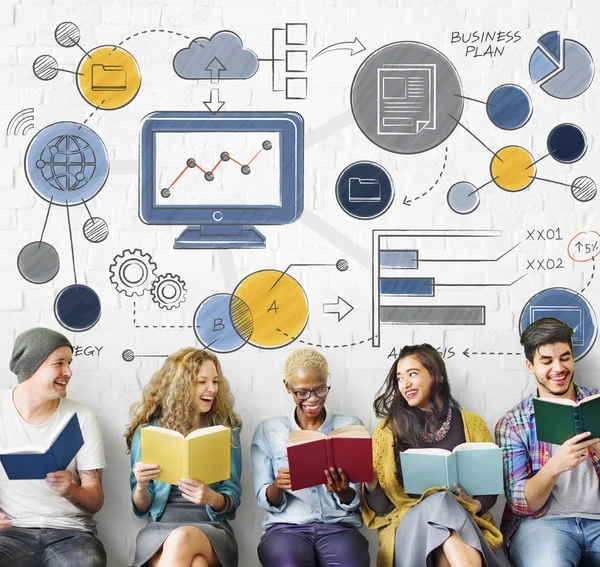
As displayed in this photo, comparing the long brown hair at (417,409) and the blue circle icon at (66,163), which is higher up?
the blue circle icon at (66,163)

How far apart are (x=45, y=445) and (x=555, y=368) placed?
2001 millimetres

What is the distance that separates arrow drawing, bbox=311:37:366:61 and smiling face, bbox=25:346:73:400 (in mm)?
1672

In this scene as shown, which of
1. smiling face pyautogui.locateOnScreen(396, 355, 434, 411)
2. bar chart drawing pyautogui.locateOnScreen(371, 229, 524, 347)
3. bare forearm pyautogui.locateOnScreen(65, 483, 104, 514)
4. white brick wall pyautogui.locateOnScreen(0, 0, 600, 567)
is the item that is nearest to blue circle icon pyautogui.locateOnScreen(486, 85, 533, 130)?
white brick wall pyautogui.locateOnScreen(0, 0, 600, 567)

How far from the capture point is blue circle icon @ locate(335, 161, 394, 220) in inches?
140

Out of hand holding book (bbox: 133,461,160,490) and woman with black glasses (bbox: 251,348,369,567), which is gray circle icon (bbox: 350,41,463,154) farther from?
hand holding book (bbox: 133,461,160,490)

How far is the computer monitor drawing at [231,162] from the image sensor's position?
11.7 feet

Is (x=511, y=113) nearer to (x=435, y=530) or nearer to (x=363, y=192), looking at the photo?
(x=363, y=192)

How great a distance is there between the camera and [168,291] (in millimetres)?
3531

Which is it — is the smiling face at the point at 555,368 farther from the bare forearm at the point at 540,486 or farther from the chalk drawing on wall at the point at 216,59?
the chalk drawing on wall at the point at 216,59

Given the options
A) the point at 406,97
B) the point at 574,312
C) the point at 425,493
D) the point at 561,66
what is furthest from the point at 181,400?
the point at 561,66

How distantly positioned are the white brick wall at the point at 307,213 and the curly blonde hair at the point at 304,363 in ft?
0.85

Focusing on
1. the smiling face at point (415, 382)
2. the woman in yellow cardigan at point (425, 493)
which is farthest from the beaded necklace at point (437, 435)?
the smiling face at point (415, 382)

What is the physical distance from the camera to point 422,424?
10.6ft

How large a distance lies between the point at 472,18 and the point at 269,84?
3.06 feet
